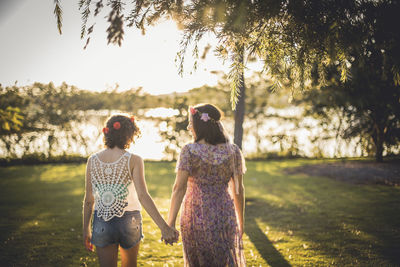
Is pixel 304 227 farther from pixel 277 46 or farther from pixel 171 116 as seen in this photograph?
pixel 171 116

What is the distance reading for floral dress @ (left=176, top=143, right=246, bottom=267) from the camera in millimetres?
2734

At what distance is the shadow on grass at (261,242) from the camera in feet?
14.9

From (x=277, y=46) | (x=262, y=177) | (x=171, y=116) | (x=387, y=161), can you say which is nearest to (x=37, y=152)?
(x=171, y=116)

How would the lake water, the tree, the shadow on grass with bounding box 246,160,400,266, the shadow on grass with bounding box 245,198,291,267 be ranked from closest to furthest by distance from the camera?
the tree
the shadow on grass with bounding box 245,198,291,267
the shadow on grass with bounding box 246,160,400,266
the lake water

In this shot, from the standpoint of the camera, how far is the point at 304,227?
6016 millimetres

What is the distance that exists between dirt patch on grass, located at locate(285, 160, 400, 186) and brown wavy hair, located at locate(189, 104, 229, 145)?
8154 millimetres

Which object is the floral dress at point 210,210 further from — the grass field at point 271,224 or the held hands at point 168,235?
the grass field at point 271,224

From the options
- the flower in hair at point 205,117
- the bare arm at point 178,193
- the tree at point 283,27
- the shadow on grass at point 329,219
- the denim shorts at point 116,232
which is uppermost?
the tree at point 283,27

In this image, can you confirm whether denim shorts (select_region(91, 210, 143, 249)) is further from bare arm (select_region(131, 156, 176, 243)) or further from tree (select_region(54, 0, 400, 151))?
tree (select_region(54, 0, 400, 151))

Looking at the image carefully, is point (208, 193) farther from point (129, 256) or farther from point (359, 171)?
point (359, 171)

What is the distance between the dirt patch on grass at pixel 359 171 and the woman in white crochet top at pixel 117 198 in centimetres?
864

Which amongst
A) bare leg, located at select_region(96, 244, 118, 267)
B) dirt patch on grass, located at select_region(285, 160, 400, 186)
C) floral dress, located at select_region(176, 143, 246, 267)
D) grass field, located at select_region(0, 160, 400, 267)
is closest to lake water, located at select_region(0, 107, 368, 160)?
dirt patch on grass, located at select_region(285, 160, 400, 186)

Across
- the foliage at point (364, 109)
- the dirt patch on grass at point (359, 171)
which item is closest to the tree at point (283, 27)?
the foliage at point (364, 109)

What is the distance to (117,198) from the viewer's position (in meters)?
2.54
